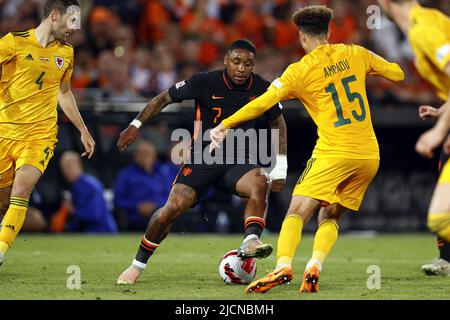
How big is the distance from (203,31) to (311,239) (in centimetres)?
473

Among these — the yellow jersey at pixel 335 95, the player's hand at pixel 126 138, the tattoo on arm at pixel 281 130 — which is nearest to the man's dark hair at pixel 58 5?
the player's hand at pixel 126 138

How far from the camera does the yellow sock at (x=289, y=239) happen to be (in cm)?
748

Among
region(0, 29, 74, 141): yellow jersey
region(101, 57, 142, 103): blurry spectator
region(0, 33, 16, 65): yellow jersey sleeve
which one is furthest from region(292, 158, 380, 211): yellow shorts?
region(101, 57, 142, 103): blurry spectator

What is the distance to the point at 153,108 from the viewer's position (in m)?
8.41

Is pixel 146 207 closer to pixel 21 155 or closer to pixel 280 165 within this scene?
pixel 21 155

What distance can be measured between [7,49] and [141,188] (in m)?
5.92

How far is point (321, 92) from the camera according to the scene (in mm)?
7691

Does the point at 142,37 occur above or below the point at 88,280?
above

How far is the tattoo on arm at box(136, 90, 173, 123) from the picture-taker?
27.4 feet

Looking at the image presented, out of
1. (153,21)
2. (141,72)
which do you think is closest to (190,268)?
(141,72)

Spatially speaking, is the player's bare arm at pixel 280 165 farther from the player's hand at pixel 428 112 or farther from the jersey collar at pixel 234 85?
the player's hand at pixel 428 112

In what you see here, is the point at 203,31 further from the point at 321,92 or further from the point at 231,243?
the point at 321,92
